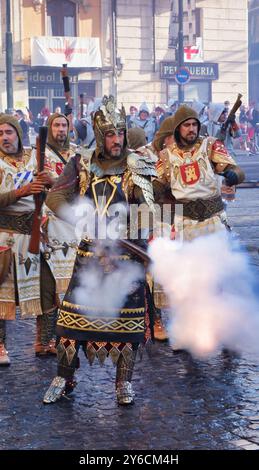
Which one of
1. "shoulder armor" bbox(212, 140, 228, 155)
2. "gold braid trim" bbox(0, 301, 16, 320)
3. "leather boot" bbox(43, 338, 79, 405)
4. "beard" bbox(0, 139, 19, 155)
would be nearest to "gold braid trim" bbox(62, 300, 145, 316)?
"leather boot" bbox(43, 338, 79, 405)

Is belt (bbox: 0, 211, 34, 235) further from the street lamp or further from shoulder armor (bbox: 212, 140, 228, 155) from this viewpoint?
the street lamp

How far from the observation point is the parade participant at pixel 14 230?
8125 mm

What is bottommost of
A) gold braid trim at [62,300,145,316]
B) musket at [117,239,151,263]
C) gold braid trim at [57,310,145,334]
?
gold braid trim at [57,310,145,334]

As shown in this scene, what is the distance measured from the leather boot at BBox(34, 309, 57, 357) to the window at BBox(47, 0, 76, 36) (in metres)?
37.8

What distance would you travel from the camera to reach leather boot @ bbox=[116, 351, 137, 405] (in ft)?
22.4

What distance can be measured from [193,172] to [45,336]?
1.85 meters

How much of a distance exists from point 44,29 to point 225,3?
9514mm

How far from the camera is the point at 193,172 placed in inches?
334

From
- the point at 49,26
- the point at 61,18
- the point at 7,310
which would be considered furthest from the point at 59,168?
the point at 61,18

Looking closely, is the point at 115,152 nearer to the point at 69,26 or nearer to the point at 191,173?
the point at 191,173

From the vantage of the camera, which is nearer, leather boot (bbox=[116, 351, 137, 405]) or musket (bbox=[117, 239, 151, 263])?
musket (bbox=[117, 239, 151, 263])

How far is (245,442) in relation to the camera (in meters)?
5.91

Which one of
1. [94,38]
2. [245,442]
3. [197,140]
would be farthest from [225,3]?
[245,442]

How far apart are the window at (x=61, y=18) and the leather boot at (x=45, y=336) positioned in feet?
124
